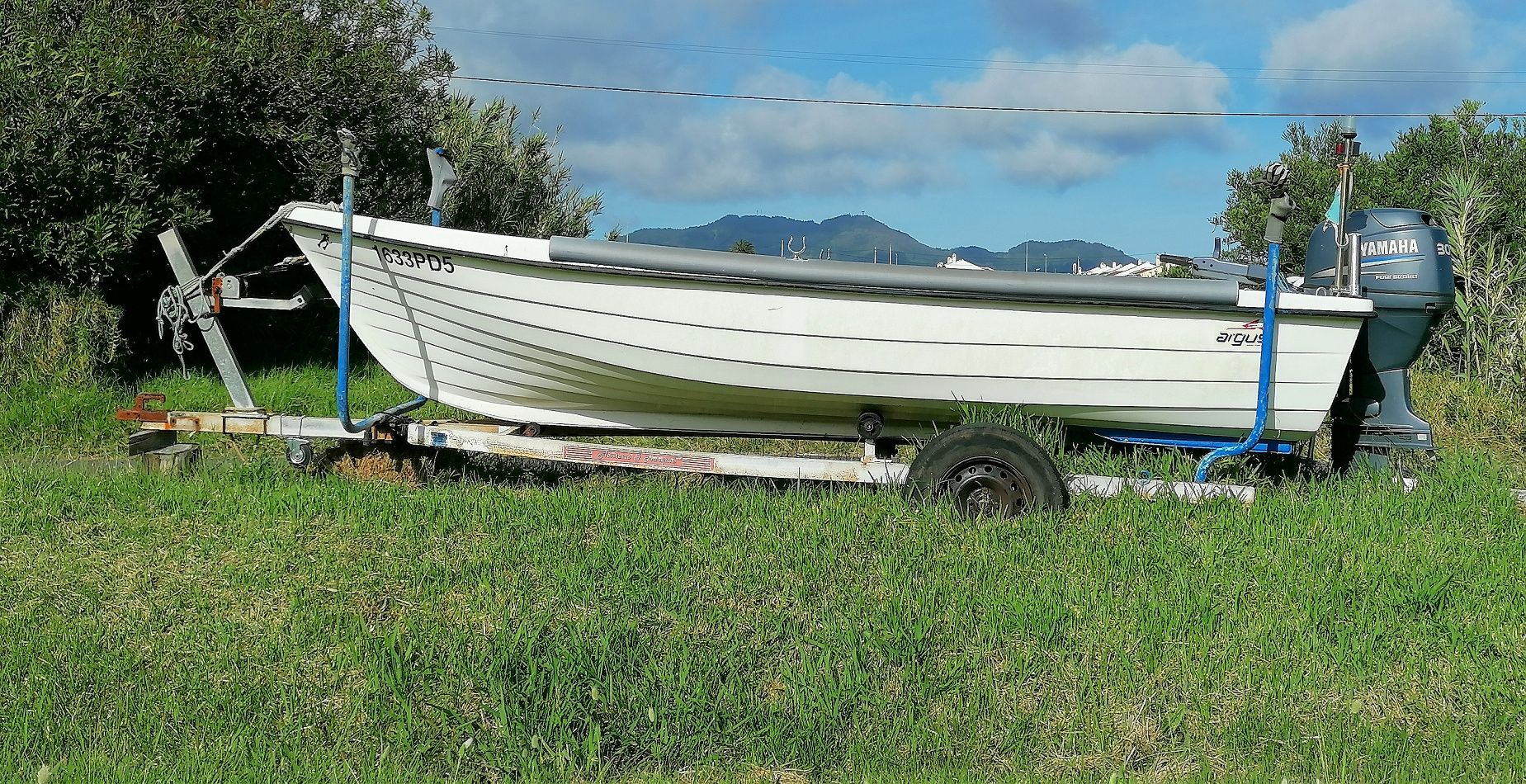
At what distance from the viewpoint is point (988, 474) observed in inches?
201

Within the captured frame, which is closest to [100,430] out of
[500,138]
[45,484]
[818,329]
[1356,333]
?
[45,484]

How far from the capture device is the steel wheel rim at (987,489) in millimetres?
5062

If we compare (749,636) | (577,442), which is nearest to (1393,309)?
(749,636)

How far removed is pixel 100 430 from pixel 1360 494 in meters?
7.40

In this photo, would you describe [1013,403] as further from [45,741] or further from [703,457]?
[45,741]

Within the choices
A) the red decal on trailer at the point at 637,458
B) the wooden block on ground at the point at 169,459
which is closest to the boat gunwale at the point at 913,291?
the red decal on trailer at the point at 637,458

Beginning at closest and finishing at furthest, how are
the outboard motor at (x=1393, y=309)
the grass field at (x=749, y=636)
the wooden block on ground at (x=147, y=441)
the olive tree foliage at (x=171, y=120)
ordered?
the grass field at (x=749, y=636)
the outboard motor at (x=1393, y=309)
the wooden block on ground at (x=147, y=441)
the olive tree foliage at (x=171, y=120)

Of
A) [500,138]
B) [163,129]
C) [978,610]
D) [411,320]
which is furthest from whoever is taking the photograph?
[500,138]

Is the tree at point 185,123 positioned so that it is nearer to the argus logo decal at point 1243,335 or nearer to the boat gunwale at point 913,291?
the boat gunwale at point 913,291

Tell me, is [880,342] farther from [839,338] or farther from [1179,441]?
[1179,441]

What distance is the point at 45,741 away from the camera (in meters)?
3.32

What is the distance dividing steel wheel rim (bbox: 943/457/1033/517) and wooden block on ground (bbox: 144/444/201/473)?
404cm

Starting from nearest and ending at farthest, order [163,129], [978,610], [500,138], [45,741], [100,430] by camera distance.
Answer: [45,741] → [978,610] → [100,430] → [163,129] → [500,138]

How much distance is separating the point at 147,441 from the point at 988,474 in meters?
4.38
